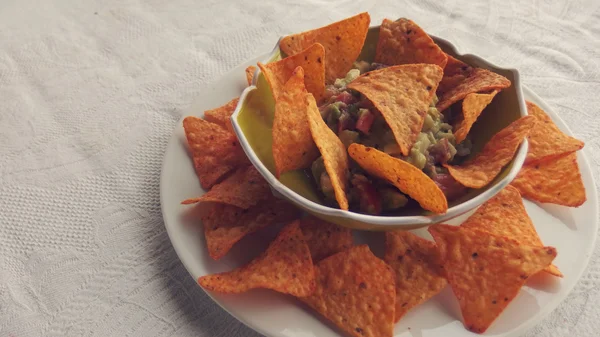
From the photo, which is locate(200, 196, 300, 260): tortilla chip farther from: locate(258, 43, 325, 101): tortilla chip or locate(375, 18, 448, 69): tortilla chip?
locate(375, 18, 448, 69): tortilla chip

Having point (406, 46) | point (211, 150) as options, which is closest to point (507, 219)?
point (406, 46)

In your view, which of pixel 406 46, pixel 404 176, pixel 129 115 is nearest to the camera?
pixel 404 176

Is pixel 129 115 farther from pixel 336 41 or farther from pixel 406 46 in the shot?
pixel 406 46

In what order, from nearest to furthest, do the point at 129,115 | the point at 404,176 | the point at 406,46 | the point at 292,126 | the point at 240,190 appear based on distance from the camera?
the point at 404,176 < the point at 292,126 < the point at 240,190 < the point at 406,46 < the point at 129,115

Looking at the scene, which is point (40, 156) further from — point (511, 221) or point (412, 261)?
point (511, 221)

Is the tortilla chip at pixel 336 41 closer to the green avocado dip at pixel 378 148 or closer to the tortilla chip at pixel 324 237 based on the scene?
the green avocado dip at pixel 378 148

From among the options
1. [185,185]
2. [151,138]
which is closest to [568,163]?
[185,185]

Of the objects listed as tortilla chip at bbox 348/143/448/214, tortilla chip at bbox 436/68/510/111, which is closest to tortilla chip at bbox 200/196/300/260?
tortilla chip at bbox 348/143/448/214
